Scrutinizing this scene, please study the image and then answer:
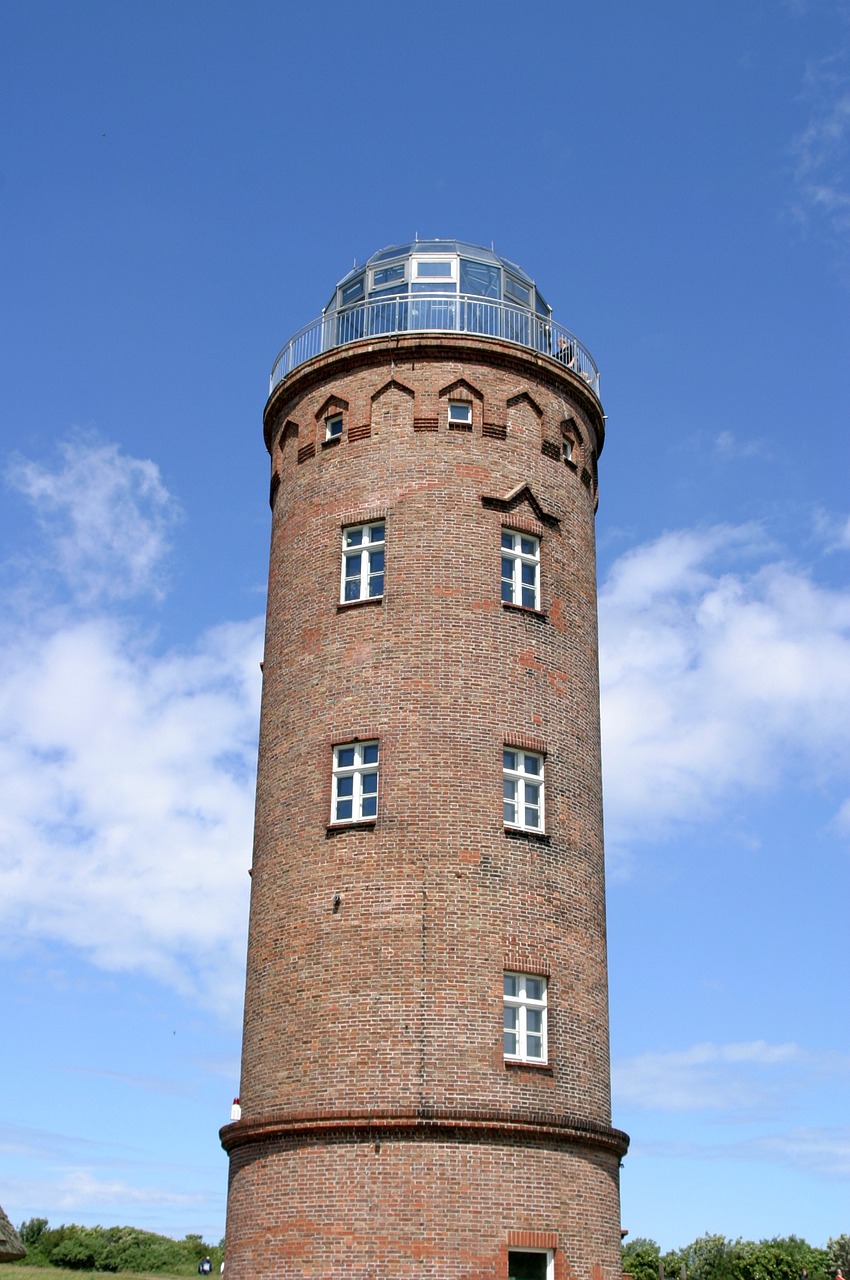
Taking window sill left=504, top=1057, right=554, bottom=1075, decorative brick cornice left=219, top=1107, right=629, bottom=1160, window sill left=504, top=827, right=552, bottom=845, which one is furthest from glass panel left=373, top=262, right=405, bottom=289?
decorative brick cornice left=219, top=1107, right=629, bottom=1160

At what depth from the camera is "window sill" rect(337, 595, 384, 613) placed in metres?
24.7

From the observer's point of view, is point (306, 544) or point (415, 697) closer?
point (415, 697)

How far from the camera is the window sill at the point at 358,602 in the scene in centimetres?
2467

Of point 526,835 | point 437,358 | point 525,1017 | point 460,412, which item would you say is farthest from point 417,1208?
point 437,358

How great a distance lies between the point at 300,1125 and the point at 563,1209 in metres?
4.41

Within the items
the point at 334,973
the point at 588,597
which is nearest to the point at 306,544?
the point at 588,597

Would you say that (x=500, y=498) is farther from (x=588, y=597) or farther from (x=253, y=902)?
(x=253, y=902)

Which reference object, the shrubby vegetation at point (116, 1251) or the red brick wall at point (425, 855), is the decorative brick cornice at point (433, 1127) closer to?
the red brick wall at point (425, 855)

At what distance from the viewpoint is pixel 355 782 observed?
23656 mm

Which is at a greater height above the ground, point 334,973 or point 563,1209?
point 334,973

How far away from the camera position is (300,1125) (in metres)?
21.3

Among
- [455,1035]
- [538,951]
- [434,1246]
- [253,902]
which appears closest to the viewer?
[434,1246]

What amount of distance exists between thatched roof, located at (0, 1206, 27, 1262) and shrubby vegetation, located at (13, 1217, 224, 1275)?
3785 cm

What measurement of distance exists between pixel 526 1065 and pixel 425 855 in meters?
3.78
